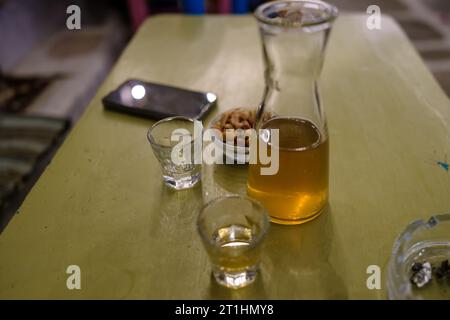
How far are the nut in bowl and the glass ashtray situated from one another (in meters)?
0.23

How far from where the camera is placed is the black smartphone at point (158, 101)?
71 cm

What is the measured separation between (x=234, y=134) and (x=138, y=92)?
256mm

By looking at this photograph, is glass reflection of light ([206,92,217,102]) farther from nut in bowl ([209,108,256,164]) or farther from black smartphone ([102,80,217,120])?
nut in bowl ([209,108,256,164])

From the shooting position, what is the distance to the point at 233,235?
49cm

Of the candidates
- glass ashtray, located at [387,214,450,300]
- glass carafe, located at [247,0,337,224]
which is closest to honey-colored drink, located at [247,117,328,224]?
glass carafe, located at [247,0,337,224]

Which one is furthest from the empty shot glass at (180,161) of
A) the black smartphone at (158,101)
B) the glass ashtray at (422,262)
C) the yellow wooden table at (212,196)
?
the glass ashtray at (422,262)

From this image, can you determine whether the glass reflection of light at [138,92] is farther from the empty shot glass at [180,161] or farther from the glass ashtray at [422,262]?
the glass ashtray at [422,262]

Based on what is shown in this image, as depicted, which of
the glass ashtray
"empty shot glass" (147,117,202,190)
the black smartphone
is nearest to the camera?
the glass ashtray

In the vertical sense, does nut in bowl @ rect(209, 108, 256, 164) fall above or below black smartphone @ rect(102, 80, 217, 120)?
above

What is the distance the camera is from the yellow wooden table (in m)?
0.46

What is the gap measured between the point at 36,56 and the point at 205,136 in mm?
1602

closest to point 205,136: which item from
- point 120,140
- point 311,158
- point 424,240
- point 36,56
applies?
point 120,140

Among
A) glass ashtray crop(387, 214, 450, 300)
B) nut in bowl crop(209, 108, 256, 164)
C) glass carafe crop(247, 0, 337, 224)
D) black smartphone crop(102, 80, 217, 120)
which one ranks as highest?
glass carafe crop(247, 0, 337, 224)

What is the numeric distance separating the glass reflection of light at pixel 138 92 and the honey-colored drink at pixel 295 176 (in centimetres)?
33
